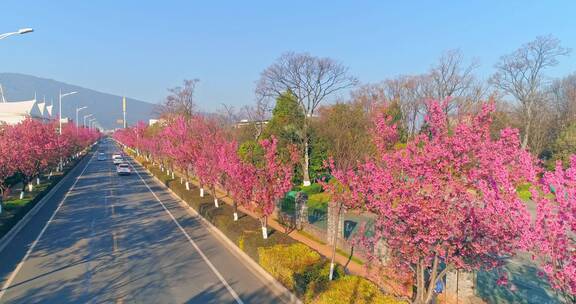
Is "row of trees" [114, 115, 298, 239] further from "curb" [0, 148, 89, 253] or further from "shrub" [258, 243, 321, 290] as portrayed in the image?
"curb" [0, 148, 89, 253]

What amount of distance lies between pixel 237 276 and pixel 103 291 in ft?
14.4

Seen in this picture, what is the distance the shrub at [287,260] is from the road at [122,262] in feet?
1.89

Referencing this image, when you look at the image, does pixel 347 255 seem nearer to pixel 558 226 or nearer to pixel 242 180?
pixel 242 180

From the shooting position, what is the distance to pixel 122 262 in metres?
15.7

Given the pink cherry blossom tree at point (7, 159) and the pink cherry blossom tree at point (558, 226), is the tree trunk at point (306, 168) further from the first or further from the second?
the pink cherry blossom tree at point (558, 226)

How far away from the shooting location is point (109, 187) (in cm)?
3684

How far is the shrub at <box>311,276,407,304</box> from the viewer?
10.2 metres

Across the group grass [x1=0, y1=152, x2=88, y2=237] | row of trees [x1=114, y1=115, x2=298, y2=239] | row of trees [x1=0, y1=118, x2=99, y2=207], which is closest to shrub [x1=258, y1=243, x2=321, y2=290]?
row of trees [x1=114, y1=115, x2=298, y2=239]

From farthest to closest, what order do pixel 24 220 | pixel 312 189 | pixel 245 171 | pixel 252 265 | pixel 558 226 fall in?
pixel 312 189
pixel 24 220
pixel 245 171
pixel 252 265
pixel 558 226

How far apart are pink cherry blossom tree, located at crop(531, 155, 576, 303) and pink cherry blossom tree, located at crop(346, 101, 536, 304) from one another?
0.29 meters

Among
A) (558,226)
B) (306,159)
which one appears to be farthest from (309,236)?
(306,159)

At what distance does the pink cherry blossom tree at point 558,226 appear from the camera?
6286 millimetres

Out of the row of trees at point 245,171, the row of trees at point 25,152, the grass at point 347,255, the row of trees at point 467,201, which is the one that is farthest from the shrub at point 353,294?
the row of trees at point 25,152

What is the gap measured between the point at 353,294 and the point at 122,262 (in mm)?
9661
